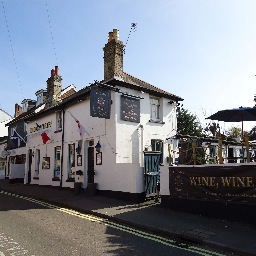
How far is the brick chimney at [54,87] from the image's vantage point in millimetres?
22609

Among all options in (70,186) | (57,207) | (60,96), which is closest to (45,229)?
(57,207)

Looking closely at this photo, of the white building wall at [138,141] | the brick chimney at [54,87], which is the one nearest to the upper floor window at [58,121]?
the brick chimney at [54,87]

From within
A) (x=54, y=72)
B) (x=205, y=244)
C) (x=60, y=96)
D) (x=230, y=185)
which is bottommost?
(x=205, y=244)

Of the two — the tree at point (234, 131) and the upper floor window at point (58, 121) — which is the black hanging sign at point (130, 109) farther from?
the tree at point (234, 131)

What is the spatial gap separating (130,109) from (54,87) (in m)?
10.4

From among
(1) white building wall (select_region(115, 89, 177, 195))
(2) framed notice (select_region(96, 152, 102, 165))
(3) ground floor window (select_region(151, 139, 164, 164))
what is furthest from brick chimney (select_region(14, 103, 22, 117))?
(3) ground floor window (select_region(151, 139, 164, 164))

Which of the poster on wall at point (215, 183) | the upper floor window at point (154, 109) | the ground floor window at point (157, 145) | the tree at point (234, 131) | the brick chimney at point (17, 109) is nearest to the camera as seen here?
the poster on wall at point (215, 183)

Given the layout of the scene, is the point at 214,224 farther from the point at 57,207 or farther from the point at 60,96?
the point at 60,96

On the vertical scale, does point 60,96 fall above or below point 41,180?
above

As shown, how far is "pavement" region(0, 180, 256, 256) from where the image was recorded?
22.4ft

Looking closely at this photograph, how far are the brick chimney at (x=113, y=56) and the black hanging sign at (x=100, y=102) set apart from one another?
2.44 metres

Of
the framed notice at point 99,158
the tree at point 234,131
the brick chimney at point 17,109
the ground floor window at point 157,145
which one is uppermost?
the brick chimney at point 17,109

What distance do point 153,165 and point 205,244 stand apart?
21.9 ft

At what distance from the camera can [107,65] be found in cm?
1647
